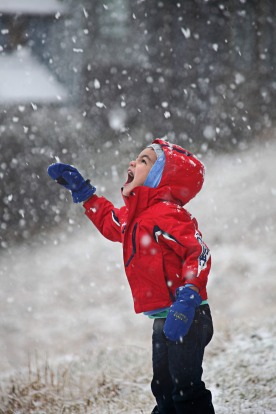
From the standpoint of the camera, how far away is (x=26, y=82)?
36.3 ft

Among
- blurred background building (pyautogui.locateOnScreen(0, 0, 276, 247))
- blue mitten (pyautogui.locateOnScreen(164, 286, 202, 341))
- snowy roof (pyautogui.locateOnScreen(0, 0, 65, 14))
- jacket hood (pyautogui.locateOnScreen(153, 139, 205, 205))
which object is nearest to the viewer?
blue mitten (pyautogui.locateOnScreen(164, 286, 202, 341))

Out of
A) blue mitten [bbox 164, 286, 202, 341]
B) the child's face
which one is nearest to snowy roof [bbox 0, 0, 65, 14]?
the child's face

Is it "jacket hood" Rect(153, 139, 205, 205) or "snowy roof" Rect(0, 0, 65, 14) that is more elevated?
"snowy roof" Rect(0, 0, 65, 14)

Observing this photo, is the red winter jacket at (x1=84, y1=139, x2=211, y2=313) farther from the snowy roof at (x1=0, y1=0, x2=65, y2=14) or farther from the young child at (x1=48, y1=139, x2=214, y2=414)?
the snowy roof at (x1=0, y1=0, x2=65, y2=14)

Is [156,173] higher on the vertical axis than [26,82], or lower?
lower

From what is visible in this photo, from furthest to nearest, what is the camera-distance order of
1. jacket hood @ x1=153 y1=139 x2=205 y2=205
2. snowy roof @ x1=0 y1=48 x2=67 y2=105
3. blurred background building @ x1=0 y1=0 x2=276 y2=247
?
snowy roof @ x1=0 y1=48 x2=67 y2=105 < blurred background building @ x1=0 y1=0 x2=276 y2=247 < jacket hood @ x1=153 y1=139 x2=205 y2=205

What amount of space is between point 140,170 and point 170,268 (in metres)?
0.57

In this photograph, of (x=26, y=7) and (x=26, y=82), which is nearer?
(x=26, y=82)

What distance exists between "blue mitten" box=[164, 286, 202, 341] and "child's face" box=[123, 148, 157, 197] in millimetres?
647

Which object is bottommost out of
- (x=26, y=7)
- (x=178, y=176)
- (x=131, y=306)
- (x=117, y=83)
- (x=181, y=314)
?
(x=181, y=314)

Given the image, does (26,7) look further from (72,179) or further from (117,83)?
(72,179)

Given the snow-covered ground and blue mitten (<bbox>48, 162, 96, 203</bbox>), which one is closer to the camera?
blue mitten (<bbox>48, 162, 96, 203</bbox>)

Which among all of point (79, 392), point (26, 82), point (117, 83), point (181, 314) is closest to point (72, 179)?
point (181, 314)

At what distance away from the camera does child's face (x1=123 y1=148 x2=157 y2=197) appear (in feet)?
8.63
